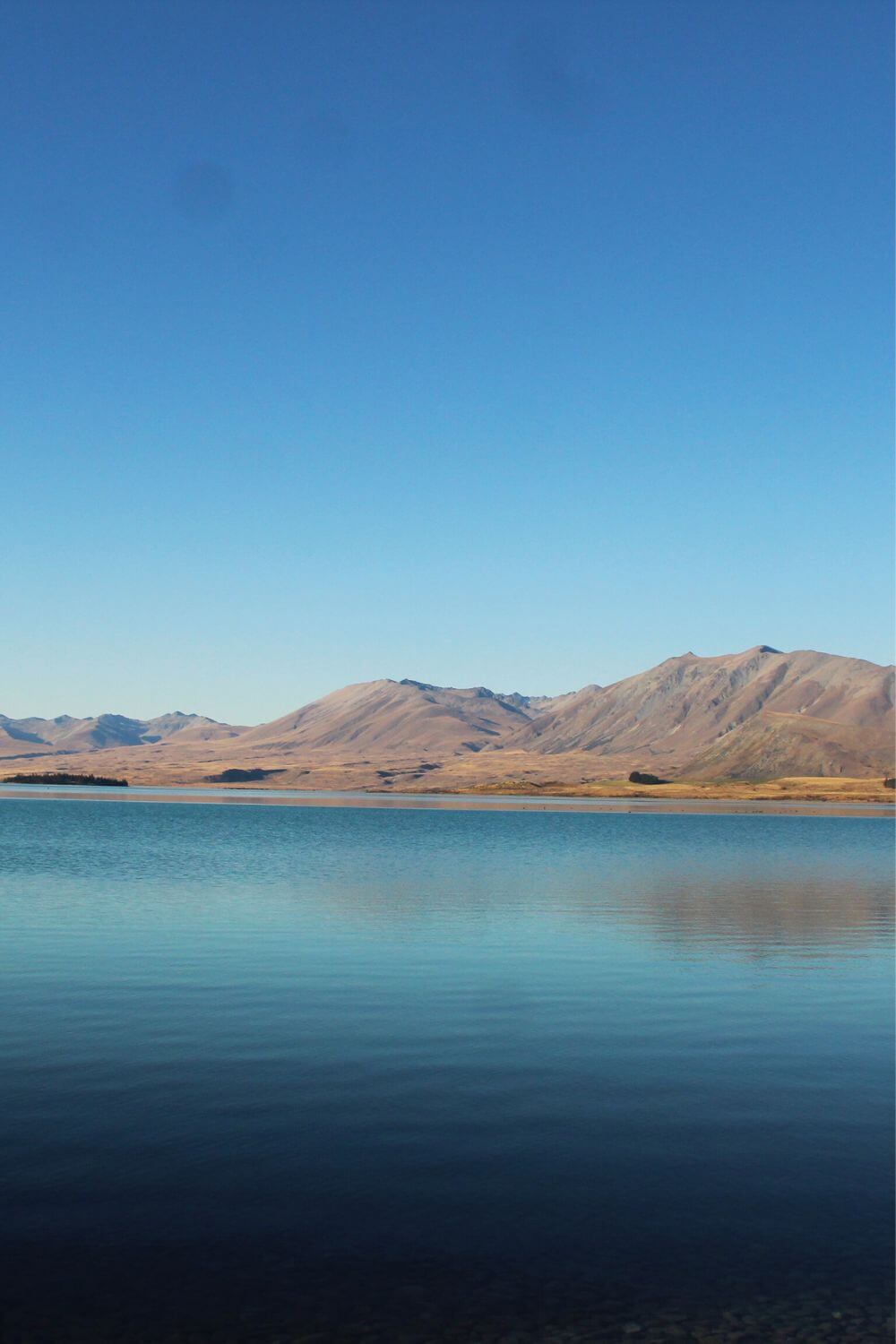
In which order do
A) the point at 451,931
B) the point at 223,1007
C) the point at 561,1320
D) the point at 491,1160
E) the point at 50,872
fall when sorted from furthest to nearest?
the point at 50,872 < the point at 451,931 < the point at 223,1007 < the point at 491,1160 < the point at 561,1320

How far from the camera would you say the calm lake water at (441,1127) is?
13.1 metres

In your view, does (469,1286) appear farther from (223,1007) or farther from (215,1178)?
(223,1007)

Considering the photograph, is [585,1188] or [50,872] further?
[50,872]

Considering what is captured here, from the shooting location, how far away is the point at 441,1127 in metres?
19.2

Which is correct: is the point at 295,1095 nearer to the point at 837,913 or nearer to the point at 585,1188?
the point at 585,1188

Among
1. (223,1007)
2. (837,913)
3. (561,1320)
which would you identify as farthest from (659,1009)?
(837,913)

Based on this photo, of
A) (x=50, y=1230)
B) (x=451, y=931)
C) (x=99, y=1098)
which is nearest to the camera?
(x=50, y=1230)

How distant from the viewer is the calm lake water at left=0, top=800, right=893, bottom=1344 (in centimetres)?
1308

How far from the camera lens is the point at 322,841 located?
104 m

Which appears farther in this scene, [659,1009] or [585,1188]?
[659,1009]

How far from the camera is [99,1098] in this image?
67.1 ft

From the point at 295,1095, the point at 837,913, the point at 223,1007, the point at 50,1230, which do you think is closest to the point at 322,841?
the point at 837,913

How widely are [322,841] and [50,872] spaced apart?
41441mm

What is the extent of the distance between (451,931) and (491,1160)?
84.7 feet
